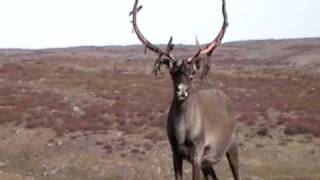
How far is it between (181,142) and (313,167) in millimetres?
19062

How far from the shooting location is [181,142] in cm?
1406

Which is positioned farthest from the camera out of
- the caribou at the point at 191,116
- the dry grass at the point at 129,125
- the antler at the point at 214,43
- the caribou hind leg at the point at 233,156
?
the dry grass at the point at 129,125

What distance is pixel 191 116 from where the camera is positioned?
14281 millimetres

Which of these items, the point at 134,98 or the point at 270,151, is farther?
the point at 134,98

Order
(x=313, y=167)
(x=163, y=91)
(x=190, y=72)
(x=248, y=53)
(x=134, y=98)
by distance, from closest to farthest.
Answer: (x=190, y=72), (x=313, y=167), (x=134, y=98), (x=163, y=91), (x=248, y=53)

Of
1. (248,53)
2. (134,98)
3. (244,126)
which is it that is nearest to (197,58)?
(244,126)

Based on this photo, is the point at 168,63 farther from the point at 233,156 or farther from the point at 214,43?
the point at 233,156

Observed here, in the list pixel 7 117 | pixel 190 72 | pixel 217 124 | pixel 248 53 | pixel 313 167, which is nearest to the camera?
pixel 190 72

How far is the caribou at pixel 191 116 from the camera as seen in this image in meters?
13.7

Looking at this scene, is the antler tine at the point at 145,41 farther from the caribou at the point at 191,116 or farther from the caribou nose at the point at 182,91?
the caribou nose at the point at 182,91

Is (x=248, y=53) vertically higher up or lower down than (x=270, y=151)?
lower down

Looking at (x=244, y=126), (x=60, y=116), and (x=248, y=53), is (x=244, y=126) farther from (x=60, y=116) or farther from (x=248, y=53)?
(x=248, y=53)

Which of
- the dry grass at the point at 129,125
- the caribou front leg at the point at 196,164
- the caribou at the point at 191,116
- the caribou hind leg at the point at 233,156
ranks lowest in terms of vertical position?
the dry grass at the point at 129,125

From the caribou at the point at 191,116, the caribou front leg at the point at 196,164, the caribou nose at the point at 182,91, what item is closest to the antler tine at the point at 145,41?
the caribou at the point at 191,116
